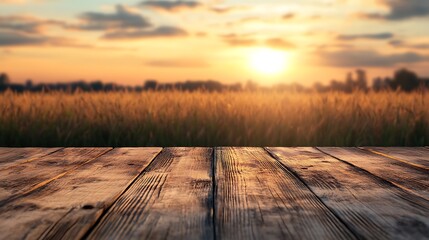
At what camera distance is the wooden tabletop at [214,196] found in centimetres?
108

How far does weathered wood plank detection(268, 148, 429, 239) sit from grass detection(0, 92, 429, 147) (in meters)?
2.10

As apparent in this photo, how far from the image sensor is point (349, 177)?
1644mm

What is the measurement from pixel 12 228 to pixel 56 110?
3738mm

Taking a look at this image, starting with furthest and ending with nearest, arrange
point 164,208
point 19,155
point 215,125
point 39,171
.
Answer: point 215,125
point 19,155
point 39,171
point 164,208

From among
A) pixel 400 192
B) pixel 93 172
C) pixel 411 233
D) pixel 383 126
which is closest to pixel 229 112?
pixel 383 126

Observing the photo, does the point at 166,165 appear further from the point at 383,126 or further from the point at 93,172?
the point at 383,126

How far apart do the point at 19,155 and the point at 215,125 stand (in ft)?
6.64

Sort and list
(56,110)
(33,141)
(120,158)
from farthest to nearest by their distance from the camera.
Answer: (56,110) < (33,141) < (120,158)

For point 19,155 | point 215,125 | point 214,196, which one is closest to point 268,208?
point 214,196

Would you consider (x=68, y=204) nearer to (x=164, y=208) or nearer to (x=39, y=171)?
(x=164, y=208)

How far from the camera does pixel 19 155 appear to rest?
222 centimetres

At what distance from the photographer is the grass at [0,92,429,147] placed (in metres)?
4.02

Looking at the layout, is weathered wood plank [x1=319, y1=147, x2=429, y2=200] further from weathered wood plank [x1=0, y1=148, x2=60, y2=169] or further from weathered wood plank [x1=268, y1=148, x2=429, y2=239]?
weathered wood plank [x1=0, y1=148, x2=60, y2=169]

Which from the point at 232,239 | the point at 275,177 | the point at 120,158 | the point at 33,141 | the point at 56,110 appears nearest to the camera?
the point at 232,239
